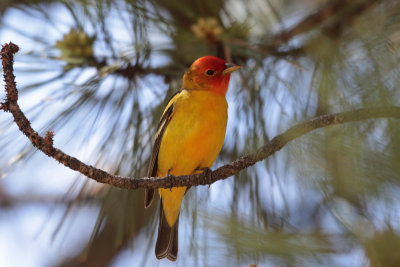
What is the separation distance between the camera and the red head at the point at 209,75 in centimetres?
215

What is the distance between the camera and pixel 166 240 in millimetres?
2629

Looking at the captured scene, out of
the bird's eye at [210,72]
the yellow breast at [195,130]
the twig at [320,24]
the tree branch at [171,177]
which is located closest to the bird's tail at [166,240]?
the yellow breast at [195,130]

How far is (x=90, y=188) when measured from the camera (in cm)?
249

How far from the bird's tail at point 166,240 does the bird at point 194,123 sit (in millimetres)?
316

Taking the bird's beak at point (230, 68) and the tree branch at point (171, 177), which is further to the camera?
the bird's beak at point (230, 68)

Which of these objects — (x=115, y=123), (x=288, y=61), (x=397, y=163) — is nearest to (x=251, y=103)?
(x=288, y=61)

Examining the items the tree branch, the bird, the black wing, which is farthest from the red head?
the tree branch

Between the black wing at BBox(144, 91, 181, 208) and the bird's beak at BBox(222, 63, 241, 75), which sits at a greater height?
the bird's beak at BBox(222, 63, 241, 75)

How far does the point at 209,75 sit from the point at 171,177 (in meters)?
0.61

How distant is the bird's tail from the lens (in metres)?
2.55

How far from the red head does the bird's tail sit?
73 cm

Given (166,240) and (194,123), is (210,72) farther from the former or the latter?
(166,240)

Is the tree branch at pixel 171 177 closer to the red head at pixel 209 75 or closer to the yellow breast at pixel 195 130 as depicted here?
the yellow breast at pixel 195 130

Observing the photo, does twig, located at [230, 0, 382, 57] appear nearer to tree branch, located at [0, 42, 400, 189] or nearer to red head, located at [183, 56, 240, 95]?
red head, located at [183, 56, 240, 95]
